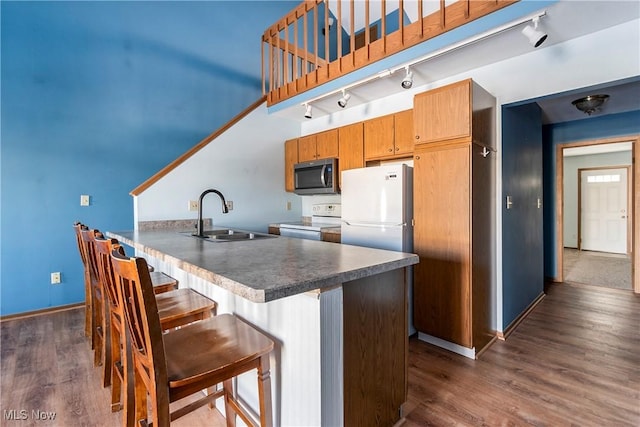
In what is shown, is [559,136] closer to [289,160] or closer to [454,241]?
[454,241]

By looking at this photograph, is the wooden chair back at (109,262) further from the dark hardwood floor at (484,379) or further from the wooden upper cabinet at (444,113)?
the wooden upper cabinet at (444,113)

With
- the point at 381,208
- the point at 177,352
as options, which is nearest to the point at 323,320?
the point at 177,352

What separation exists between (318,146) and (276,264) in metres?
2.87

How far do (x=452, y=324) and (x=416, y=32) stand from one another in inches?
90.3

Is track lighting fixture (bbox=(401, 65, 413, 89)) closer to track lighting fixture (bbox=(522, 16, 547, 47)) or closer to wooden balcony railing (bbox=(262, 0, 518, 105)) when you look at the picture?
Answer: wooden balcony railing (bbox=(262, 0, 518, 105))

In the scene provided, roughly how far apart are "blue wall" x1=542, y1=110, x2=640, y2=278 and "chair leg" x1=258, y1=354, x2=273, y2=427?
4.80m

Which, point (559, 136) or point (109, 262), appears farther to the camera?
point (559, 136)

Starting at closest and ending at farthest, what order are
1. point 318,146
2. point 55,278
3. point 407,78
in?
point 407,78 < point 55,278 < point 318,146

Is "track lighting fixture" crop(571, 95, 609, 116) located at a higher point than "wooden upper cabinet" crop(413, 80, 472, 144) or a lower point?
higher

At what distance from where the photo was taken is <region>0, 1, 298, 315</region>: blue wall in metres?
3.17

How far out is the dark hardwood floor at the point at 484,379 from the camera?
1675mm

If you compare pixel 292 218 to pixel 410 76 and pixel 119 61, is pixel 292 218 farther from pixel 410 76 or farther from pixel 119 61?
pixel 119 61

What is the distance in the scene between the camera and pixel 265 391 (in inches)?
47.8

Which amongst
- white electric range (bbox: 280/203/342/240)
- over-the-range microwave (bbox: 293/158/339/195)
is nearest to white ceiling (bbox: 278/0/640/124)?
over-the-range microwave (bbox: 293/158/339/195)
